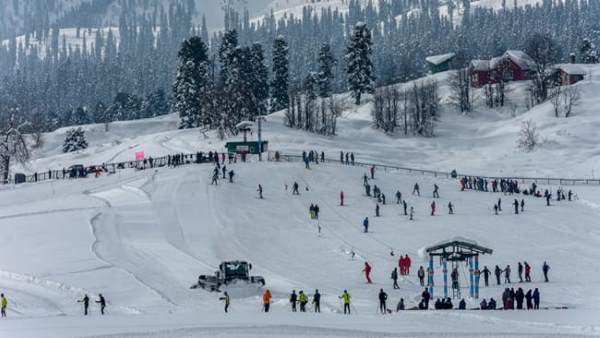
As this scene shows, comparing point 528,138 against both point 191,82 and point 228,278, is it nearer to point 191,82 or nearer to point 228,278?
point 191,82

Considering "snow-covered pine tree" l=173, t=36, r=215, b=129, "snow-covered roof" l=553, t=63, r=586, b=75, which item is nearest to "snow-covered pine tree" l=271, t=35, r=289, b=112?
"snow-covered pine tree" l=173, t=36, r=215, b=129

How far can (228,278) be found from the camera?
3148cm

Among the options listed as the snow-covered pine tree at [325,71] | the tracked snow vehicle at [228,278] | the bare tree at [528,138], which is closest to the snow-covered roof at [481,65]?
the snow-covered pine tree at [325,71]

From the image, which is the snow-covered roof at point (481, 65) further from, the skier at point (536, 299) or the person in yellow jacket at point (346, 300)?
the person in yellow jacket at point (346, 300)

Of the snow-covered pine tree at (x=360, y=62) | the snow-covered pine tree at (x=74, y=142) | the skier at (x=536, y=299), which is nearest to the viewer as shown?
the skier at (x=536, y=299)

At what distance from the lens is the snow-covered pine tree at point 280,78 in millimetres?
102500

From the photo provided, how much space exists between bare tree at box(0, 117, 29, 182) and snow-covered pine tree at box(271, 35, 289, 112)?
103 feet

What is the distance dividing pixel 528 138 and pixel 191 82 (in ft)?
108

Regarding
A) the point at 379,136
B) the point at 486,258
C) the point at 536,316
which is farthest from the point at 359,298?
the point at 379,136

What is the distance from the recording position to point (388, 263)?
1526 inches

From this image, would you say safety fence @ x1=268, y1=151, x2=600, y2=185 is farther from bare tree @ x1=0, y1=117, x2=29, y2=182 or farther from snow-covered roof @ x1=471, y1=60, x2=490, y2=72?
snow-covered roof @ x1=471, y1=60, x2=490, y2=72

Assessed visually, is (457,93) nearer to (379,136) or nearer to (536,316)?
(379,136)

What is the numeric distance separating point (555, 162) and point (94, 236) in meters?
44.5

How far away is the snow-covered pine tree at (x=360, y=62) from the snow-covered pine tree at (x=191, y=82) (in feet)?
50.2
